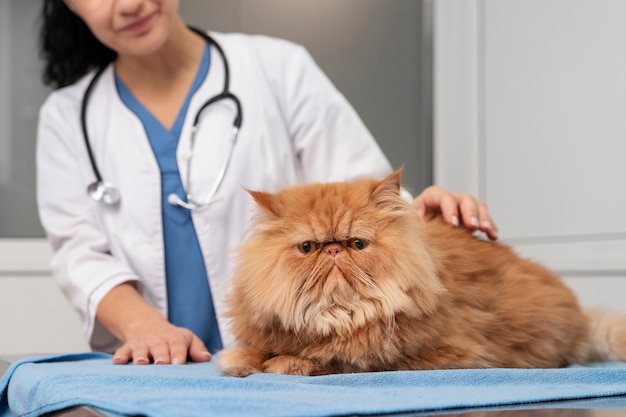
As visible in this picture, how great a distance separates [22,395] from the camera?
1.05 meters

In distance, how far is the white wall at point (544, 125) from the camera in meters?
2.11

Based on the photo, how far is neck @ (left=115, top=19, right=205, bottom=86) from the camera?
1.90 metres

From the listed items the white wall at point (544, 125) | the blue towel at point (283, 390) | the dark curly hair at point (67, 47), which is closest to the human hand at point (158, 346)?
the blue towel at point (283, 390)

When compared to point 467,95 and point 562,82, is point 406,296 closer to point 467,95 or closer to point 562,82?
point 562,82

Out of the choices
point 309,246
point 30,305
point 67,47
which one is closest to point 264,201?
point 309,246

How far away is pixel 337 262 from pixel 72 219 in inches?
37.0

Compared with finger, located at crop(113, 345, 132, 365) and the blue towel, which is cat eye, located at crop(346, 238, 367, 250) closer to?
the blue towel

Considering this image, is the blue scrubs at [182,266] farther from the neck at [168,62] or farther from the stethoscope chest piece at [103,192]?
the neck at [168,62]

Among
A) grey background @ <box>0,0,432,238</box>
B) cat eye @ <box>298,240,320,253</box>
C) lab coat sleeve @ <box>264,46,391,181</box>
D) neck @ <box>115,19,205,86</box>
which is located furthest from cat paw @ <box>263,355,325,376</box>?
grey background @ <box>0,0,432,238</box>

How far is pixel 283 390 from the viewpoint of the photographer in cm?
91

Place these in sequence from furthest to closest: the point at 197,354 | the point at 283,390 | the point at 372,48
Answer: the point at 372,48, the point at 197,354, the point at 283,390

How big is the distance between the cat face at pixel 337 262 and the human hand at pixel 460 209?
278 mm

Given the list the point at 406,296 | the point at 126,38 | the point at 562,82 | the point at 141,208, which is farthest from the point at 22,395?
the point at 562,82

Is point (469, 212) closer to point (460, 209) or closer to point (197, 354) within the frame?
point (460, 209)
